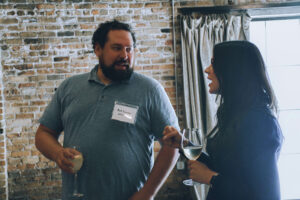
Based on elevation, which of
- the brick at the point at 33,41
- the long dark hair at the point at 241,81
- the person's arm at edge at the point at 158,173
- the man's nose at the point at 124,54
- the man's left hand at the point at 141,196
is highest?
the brick at the point at 33,41

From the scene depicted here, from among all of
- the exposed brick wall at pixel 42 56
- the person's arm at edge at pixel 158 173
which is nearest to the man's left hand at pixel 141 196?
the person's arm at edge at pixel 158 173

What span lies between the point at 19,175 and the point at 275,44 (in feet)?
11.1

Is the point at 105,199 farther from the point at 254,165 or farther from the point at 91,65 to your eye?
the point at 91,65

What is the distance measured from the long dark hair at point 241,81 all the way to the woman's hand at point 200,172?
195 millimetres

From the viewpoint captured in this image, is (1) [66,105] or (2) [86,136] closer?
(2) [86,136]

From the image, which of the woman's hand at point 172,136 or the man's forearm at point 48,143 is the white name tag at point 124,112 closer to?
the woman's hand at point 172,136

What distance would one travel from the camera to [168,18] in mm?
3340

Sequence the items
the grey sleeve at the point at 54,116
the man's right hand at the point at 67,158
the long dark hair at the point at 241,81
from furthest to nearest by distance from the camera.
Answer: the grey sleeve at the point at 54,116
the man's right hand at the point at 67,158
the long dark hair at the point at 241,81

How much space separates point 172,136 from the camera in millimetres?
1342

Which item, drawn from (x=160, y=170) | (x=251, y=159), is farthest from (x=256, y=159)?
(x=160, y=170)

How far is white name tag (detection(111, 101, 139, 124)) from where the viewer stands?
5.04 feet

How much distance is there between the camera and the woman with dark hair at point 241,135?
3.78 ft

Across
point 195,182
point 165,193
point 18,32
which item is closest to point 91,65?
point 18,32

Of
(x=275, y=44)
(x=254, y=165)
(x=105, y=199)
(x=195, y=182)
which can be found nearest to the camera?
(x=254, y=165)
